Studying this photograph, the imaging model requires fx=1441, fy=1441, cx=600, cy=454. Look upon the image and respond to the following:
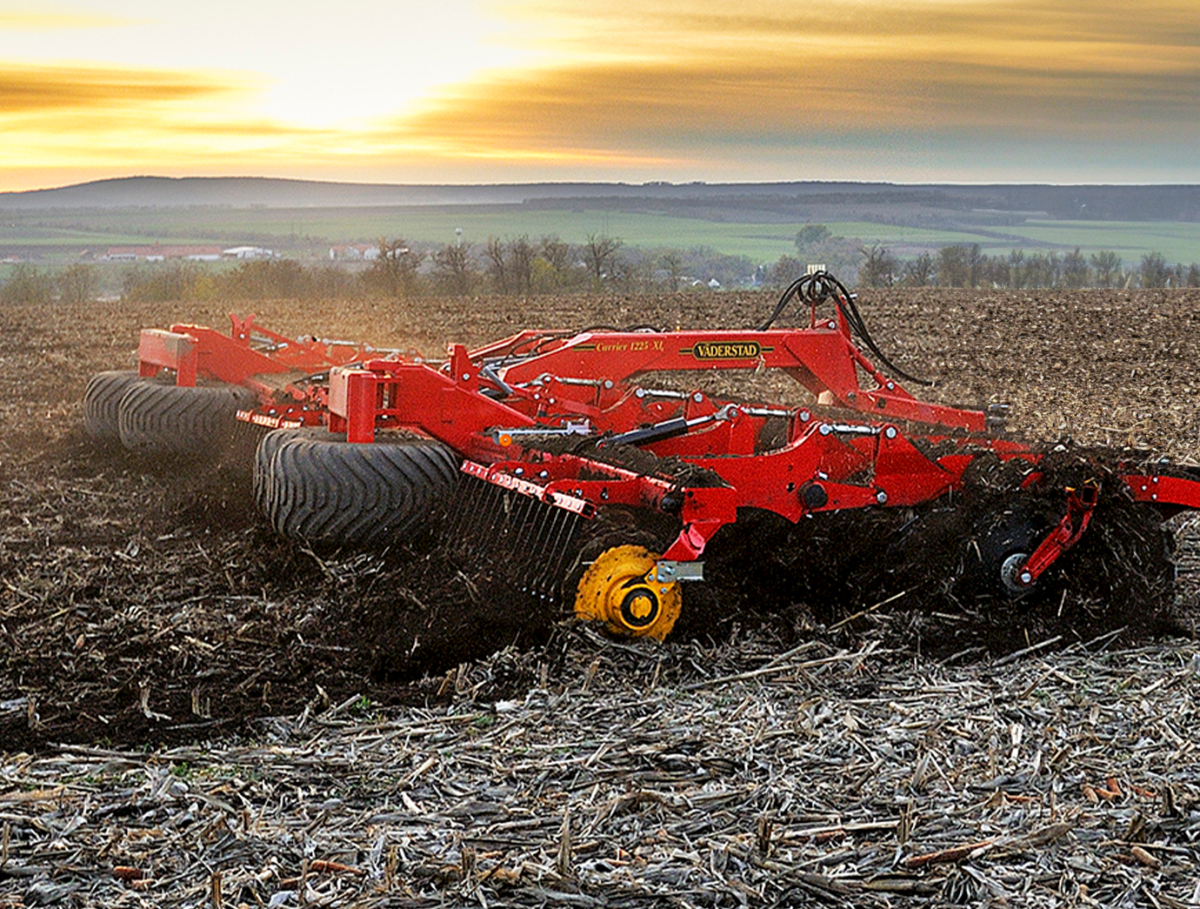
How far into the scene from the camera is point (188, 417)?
32.9ft

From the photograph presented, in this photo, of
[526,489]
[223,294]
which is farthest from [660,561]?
[223,294]

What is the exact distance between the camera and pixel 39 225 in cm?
10831

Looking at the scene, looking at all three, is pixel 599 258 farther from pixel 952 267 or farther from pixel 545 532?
pixel 545 532

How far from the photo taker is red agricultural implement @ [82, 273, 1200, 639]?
668 cm

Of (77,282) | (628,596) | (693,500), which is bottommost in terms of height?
(77,282)

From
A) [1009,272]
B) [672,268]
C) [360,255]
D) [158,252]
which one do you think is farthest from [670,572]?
[158,252]

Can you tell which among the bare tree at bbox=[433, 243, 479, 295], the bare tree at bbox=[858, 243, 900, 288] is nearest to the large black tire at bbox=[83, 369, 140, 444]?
the bare tree at bbox=[433, 243, 479, 295]

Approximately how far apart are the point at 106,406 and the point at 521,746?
21.4ft

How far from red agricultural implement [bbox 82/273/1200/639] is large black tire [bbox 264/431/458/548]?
0.01m

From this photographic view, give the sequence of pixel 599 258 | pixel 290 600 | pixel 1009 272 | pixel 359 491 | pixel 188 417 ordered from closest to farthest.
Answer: pixel 290 600
pixel 359 491
pixel 188 417
pixel 599 258
pixel 1009 272

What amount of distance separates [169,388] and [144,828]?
610 centimetres

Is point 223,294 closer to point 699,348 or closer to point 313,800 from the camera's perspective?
point 699,348

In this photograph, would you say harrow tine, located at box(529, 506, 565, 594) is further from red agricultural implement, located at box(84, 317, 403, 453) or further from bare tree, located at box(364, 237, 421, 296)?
bare tree, located at box(364, 237, 421, 296)

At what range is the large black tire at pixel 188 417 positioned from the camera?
10.0 metres
